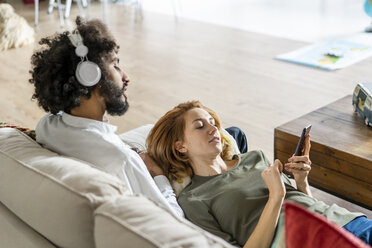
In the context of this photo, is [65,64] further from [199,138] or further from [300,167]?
[300,167]

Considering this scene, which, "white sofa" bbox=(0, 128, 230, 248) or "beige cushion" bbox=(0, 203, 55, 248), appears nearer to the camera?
"white sofa" bbox=(0, 128, 230, 248)

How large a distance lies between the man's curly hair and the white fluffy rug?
417 centimetres

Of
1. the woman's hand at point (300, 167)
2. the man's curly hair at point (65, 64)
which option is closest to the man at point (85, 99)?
the man's curly hair at point (65, 64)

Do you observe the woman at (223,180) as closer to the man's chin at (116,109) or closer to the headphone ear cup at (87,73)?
the man's chin at (116,109)

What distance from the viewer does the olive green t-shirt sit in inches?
67.7

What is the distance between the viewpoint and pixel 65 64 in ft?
5.24

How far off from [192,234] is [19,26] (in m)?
5.19

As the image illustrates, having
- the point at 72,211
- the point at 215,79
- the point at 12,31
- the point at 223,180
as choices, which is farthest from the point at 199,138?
the point at 12,31

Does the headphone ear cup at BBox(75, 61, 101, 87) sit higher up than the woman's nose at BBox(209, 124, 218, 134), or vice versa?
the headphone ear cup at BBox(75, 61, 101, 87)

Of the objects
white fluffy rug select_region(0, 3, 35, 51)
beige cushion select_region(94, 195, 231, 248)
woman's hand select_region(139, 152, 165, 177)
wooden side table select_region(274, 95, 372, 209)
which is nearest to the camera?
beige cushion select_region(94, 195, 231, 248)

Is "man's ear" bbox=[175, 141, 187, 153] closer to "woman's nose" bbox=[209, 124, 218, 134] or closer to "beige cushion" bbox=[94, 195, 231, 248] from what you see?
"woman's nose" bbox=[209, 124, 218, 134]

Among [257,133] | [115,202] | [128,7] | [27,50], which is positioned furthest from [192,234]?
[128,7]

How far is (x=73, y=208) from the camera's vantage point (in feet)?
3.78

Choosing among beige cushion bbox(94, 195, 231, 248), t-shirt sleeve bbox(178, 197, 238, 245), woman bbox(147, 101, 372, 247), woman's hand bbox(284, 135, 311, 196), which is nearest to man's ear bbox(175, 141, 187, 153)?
woman bbox(147, 101, 372, 247)
